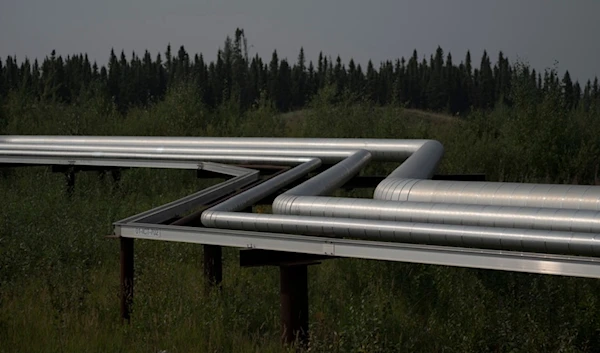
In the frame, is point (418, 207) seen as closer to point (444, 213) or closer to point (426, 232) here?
point (444, 213)

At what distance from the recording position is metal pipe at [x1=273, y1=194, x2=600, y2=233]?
6.07m

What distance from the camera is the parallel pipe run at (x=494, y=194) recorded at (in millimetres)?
6777

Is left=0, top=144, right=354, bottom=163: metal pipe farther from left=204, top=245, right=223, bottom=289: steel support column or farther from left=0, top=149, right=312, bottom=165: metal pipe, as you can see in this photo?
left=204, top=245, right=223, bottom=289: steel support column

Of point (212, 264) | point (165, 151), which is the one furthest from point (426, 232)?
point (165, 151)

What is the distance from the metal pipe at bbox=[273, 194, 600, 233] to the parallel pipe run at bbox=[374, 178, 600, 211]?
0.45m

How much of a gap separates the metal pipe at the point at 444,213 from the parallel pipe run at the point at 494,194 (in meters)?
0.45

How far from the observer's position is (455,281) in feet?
34.9

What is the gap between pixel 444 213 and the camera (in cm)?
659

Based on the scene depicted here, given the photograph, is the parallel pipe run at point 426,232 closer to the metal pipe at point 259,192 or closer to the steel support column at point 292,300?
the metal pipe at point 259,192

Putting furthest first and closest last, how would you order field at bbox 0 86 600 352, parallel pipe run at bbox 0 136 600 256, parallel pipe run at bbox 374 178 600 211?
field at bbox 0 86 600 352, parallel pipe run at bbox 374 178 600 211, parallel pipe run at bbox 0 136 600 256

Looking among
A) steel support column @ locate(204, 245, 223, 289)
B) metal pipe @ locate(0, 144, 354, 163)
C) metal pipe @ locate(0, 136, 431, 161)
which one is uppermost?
metal pipe @ locate(0, 136, 431, 161)

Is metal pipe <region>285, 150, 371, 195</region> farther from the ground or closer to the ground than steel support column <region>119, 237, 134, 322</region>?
farther from the ground

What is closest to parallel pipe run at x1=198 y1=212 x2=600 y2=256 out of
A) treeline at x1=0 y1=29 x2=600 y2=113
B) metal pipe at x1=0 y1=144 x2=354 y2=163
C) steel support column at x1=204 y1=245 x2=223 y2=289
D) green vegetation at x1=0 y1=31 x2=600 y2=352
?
green vegetation at x1=0 y1=31 x2=600 y2=352

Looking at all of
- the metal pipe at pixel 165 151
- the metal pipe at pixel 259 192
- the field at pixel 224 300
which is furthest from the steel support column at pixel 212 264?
the metal pipe at pixel 165 151
